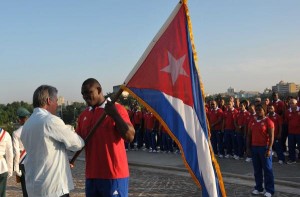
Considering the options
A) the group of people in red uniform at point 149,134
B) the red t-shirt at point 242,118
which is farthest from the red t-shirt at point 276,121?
the group of people in red uniform at point 149,134

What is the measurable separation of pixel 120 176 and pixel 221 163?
8.45 m

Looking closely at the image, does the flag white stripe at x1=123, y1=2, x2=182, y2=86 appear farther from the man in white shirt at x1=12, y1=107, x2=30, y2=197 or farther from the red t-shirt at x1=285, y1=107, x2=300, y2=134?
the red t-shirt at x1=285, y1=107, x2=300, y2=134

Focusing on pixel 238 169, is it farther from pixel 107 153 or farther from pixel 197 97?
pixel 107 153

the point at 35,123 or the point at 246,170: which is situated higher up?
the point at 35,123

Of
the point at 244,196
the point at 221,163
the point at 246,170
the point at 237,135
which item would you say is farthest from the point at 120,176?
the point at 237,135

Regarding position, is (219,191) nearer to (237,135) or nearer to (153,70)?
(153,70)

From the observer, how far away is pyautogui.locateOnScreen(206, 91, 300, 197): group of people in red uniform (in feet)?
26.0

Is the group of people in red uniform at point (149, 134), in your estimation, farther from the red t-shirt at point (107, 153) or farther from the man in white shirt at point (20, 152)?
the red t-shirt at point (107, 153)

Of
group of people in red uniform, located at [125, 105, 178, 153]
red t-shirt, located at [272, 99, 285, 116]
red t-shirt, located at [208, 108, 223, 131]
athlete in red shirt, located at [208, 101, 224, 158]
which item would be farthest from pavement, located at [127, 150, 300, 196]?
red t-shirt, located at [272, 99, 285, 116]

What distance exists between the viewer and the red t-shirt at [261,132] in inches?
311

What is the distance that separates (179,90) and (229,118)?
30.5 ft

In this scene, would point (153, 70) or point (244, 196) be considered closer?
point (153, 70)

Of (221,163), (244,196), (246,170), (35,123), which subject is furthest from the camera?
(221,163)

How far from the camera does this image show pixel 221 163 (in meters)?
11.9
